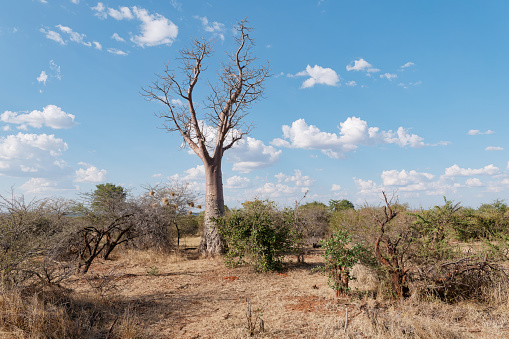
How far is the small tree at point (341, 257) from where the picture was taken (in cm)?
604

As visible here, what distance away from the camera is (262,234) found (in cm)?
949

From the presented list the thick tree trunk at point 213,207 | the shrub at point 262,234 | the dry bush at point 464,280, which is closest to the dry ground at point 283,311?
the dry bush at point 464,280

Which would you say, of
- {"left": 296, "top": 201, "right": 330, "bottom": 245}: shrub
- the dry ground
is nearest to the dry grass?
the dry ground

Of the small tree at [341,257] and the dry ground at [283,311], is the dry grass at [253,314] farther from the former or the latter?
the small tree at [341,257]

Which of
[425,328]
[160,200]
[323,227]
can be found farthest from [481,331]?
[323,227]

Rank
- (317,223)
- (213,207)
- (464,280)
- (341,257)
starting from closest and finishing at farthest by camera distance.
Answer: (464,280) → (341,257) → (213,207) → (317,223)

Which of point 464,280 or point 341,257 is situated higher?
point 341,257

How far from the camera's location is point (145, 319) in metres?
5.52

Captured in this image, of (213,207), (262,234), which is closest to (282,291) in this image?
Result: (262,234)

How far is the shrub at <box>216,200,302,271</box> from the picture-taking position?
31.0 ft

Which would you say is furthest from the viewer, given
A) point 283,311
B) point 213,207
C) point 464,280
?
point 213,207

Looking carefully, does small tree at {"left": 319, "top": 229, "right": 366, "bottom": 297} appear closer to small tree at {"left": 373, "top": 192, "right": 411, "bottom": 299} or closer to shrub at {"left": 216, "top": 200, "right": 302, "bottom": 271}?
small tree at {"left": 373, "top": 192, "right": 411, "bottom": 299}

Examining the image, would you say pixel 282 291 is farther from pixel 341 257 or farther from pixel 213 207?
pixel 213 207

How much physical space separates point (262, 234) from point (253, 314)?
395 cm
